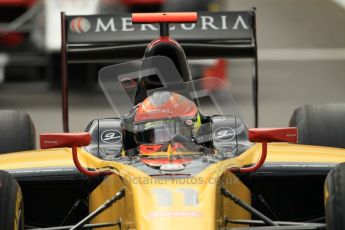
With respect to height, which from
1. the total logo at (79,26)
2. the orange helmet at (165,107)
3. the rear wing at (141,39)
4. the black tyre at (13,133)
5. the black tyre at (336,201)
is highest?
the total logo at (79,26)

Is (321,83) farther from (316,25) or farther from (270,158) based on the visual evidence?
(270,158)

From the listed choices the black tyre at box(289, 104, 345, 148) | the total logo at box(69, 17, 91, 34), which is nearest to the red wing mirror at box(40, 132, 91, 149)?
the black tyre at box(289, 104, 345, 148)

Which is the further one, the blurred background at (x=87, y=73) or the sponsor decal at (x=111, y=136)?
the blurred background at (x=87, y=73)

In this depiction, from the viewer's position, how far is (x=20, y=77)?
17.5 meters

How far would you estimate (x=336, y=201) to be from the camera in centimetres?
614

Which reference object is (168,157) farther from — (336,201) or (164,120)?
(336,201)

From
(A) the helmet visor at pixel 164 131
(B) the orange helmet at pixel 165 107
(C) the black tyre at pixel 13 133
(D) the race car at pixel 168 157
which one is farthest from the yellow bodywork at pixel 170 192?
(C) the black tyre at pixel 13 133

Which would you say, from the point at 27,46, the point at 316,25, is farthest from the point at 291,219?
the point at 316,25

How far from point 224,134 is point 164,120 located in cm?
108

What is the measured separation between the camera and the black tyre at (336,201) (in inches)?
240

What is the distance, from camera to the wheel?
241 inches

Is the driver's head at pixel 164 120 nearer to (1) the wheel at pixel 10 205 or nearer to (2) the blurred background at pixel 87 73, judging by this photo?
(1) the wheel at pixel 10 205

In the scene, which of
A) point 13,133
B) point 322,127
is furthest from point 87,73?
point 322,127

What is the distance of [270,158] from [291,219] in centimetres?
41
